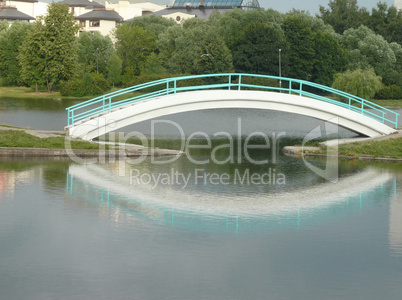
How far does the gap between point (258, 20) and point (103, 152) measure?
61.0 metres

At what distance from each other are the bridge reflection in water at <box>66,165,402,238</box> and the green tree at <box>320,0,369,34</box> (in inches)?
3470

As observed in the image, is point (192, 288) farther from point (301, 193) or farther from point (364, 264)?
point (301, 193)

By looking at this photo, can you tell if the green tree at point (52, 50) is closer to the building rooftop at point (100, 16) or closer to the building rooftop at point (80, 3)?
the building rooftop at point (100, 16)

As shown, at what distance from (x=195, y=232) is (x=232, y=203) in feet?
10.2

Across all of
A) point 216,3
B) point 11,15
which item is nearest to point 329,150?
point 11,15

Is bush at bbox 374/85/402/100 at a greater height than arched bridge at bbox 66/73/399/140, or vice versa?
bush at bbox 374/85/402/100

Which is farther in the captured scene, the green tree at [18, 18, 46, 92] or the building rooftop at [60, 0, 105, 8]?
the building rooftop at [60, 0, 105, 8]

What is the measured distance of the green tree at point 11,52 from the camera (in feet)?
251

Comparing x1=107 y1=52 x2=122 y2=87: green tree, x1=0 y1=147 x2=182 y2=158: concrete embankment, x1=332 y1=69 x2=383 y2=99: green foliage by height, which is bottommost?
x1=0 y1=147 x2=182 y2=158: concrete embankment

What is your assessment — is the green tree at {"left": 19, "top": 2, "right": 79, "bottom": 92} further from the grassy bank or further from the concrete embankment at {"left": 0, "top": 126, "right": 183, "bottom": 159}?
the concrete embankment at {"left": 0, "top": 126, "right": 183, "bottom": 159}

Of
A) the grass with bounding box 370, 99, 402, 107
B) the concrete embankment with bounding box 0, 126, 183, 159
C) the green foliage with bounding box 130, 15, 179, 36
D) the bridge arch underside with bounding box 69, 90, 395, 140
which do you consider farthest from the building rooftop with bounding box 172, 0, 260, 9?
the concrete embankment with bounding box 0, 126, 183, 159

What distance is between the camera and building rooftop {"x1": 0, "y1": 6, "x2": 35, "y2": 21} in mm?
118125

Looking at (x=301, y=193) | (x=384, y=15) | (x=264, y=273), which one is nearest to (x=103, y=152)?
(x=301, y=193)

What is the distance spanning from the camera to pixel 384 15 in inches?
4043
